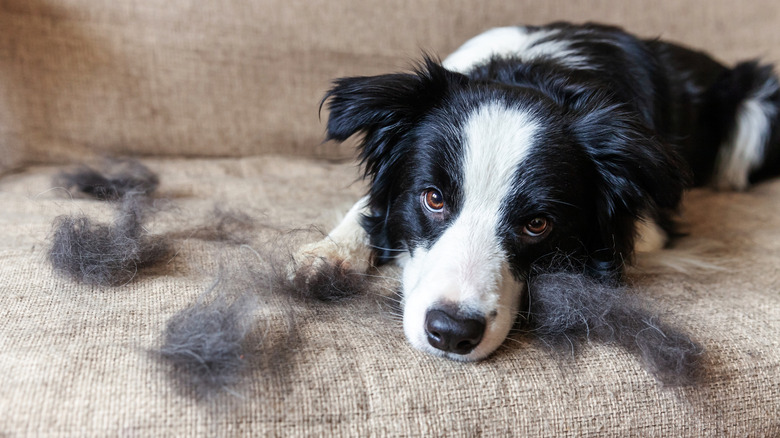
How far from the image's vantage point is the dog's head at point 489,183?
132 cm

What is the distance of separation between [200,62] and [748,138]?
2.18 m

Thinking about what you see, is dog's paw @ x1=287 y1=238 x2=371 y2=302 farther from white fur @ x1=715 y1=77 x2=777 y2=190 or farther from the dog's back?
white fur @ x1=715 y1=77 x2=777 y2=190

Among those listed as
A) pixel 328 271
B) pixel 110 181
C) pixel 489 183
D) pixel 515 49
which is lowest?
pixel 110 181

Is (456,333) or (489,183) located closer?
(456,333)

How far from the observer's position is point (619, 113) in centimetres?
154

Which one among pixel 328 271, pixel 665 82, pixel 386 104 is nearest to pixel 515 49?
pixel 665 82

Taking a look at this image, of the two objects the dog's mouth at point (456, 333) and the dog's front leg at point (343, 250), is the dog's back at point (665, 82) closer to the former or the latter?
the dog's front leg at point (343, 250)

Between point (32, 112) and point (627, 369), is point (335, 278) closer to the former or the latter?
point (627, 369)

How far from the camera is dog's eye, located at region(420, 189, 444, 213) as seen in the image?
150 centimetres

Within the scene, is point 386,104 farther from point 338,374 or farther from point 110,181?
point 110,181

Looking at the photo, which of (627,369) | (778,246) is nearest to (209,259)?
(627,369)

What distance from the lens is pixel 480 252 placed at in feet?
4.48

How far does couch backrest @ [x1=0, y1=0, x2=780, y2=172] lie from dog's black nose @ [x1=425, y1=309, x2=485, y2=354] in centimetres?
120

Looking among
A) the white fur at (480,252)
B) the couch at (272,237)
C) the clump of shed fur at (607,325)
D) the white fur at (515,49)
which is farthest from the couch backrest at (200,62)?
the clump of shed fur at (607,325)
